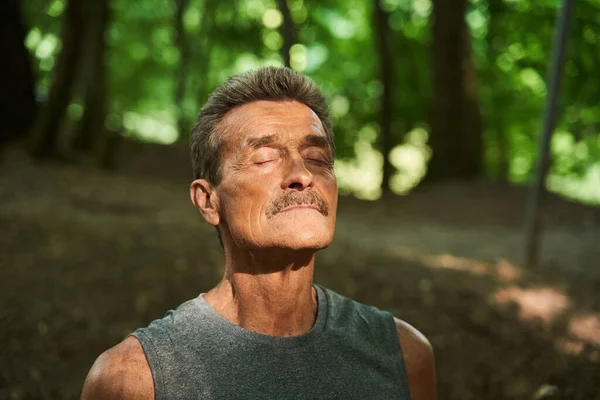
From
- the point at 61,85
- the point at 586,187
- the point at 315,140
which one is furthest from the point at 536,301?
the point at 586,187

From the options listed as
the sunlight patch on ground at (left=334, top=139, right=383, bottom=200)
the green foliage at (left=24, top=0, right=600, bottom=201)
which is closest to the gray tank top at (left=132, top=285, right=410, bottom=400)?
the green foliage at (left=24, top=0, right=600, bottom=201)

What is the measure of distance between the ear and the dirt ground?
228cm

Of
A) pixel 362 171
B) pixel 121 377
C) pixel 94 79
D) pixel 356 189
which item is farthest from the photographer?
pixel 356 189

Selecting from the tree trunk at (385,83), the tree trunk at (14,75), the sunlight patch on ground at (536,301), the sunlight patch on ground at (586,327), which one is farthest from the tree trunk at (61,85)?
the sunlight patch on ground at (586,327)

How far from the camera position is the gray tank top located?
6.39 ft

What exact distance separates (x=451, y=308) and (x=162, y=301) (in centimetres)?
234

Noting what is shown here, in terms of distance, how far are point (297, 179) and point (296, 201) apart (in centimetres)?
7

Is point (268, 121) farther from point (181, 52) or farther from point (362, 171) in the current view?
point (362, 171)

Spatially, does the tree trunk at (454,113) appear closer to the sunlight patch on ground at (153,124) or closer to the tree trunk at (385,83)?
the tree trunk at (385,83)

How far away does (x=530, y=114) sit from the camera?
1672cm

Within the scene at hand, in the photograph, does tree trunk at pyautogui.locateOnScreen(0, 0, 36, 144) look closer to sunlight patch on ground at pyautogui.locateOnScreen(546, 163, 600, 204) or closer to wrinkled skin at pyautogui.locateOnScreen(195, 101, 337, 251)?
wrinkled skin at pyautogui.locateOnScreen(195, 101, 337, 251)

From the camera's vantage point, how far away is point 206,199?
87.7 inches

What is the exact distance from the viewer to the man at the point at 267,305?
77.0 inches

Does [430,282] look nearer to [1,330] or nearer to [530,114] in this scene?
[1,330]
